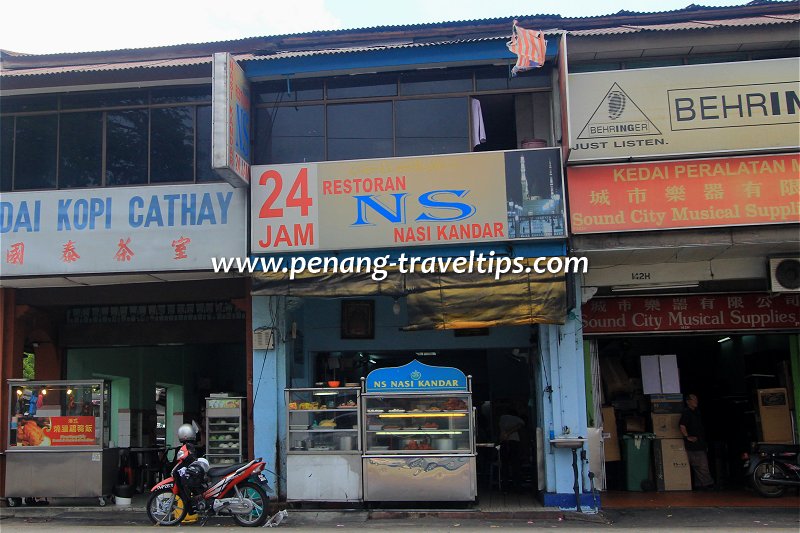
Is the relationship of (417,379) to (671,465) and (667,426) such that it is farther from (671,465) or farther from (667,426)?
(671,465)

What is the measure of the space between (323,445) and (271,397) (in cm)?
117

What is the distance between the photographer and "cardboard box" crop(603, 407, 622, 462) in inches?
586

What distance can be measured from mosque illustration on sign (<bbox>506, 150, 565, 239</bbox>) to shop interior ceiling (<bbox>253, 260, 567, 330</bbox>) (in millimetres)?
586

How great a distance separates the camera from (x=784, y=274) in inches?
511

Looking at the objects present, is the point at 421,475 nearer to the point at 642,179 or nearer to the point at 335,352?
the point at 335,352

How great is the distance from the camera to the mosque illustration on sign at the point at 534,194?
12219 millimetres

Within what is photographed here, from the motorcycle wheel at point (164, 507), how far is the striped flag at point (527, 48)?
26.6 feet

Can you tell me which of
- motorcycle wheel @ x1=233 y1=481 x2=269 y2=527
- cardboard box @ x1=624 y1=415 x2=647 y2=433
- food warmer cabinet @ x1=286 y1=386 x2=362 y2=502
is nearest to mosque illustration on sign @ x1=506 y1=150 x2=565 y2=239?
food warmer cabinet @ x1=286 y1=386 x2=362 y2=502

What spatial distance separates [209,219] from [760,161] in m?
8.66

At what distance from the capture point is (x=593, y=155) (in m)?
12.2

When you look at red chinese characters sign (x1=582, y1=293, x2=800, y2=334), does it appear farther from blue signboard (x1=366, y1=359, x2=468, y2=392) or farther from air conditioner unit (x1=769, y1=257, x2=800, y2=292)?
blue signboard (x1=366, y1=359, x2=468, y2=392)

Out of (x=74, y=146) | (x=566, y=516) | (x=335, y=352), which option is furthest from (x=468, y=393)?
(x=74, y=146)

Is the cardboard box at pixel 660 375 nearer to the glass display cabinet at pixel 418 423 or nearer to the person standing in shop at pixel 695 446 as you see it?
the person standing in shop at pixel 695 446

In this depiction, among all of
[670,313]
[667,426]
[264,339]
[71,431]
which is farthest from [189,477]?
[670,313]
